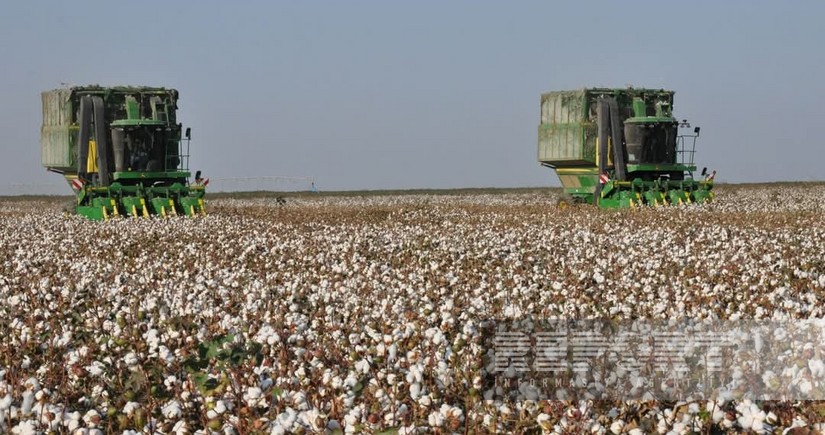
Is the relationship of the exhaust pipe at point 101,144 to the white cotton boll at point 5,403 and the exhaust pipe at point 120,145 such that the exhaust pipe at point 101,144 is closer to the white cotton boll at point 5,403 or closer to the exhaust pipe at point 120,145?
the exhaust pipe at point 120,145

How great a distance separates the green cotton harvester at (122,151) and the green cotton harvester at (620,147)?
1177cm

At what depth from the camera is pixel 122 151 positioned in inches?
1372

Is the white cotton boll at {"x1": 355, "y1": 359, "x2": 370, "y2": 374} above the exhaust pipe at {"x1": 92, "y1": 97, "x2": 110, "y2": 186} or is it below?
below

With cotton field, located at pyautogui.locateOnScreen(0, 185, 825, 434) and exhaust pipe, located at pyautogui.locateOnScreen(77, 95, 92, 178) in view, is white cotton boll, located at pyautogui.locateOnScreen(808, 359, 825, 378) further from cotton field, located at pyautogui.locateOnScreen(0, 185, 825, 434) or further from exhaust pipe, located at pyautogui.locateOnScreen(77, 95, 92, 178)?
exhaust pipe, located at pyautogui.locateOnScreen(77, 95, 92, 178)

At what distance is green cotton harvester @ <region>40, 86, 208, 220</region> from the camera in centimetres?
3369

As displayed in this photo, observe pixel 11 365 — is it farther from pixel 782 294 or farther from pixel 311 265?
pixel 311 265

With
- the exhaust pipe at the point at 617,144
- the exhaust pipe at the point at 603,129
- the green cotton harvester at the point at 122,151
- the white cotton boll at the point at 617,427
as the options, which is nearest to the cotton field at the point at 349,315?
the white cotton boll at the point at 617,427

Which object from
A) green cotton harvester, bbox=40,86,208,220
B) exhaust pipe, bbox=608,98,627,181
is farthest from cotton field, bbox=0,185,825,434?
exhaust pipe, bbox=608,98,627,181

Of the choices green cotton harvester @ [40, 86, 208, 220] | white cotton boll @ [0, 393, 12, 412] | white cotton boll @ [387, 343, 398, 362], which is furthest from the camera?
green cotton harvester @ [40, 86, 208, 220]

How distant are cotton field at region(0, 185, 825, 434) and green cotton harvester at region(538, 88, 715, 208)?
11629 millimetres

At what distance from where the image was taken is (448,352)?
7.91 m

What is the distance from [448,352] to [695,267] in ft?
24.6

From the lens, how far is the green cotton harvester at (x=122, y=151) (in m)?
33.7

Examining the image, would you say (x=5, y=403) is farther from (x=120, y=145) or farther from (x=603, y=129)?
(x=603, y=129)
